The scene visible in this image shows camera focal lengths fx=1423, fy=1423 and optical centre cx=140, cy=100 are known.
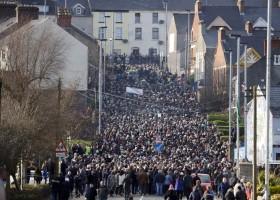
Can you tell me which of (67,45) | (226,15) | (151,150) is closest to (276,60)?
(67,45)

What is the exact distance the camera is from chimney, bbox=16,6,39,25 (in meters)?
103

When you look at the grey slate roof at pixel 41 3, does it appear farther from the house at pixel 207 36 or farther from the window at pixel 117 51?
the house at pixel 207 36

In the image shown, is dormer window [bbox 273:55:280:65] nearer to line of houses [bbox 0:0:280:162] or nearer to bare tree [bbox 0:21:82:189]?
line of houses [bbox 0:0:280:162]

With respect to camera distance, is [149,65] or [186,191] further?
[149,65]

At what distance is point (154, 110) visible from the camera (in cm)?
11469

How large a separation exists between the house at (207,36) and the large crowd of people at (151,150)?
2051 millimetres

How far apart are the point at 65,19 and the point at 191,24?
47.7 meters

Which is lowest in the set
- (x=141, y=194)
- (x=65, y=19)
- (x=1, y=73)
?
(x=141, y=194)

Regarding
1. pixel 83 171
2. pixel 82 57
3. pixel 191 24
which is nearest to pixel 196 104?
pixel 82 57

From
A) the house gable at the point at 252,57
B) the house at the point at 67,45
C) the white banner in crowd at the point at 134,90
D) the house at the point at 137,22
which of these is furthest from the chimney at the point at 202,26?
the house at the point at 137,22

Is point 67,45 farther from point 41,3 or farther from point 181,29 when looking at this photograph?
point 181,29

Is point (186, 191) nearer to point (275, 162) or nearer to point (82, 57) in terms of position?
point (275, 162)

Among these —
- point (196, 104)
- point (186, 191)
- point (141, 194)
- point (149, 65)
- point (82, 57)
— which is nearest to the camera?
point (186, 191)

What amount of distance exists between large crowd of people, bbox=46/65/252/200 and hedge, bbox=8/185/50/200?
0.92 meters
